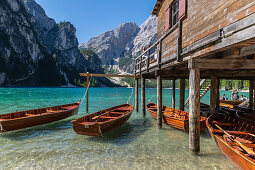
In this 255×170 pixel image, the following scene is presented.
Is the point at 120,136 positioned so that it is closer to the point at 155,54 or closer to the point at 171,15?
the point at 155,54

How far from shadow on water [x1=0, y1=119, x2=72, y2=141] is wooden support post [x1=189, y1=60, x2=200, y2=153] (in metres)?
9.22

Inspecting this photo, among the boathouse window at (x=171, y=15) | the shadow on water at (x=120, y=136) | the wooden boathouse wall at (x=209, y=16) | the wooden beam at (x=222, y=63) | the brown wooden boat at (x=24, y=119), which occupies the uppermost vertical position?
the boathouse window at (x=171, y=15)

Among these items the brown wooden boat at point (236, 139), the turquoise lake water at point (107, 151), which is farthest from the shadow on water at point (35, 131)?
the brown wooden boat at point (236, 139)

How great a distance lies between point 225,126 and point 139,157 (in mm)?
5089

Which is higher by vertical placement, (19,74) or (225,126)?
(19,74)

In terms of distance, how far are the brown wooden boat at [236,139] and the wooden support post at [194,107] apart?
71 centimetres

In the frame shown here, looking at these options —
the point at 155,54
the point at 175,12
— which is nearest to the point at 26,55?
the point at 155,54

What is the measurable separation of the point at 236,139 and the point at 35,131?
12178mm

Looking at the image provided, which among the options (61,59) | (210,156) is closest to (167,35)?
(210,156)

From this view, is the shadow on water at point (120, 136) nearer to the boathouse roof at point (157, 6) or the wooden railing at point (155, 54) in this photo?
the wooden railing at point (155, 54)

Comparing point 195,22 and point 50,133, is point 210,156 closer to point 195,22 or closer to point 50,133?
point 195,22

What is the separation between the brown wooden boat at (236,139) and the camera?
4717mm

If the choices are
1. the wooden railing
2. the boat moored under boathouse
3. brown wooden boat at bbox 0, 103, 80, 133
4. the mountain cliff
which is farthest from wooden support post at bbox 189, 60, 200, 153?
the mountain cliff

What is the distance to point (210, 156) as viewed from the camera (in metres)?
6.97
